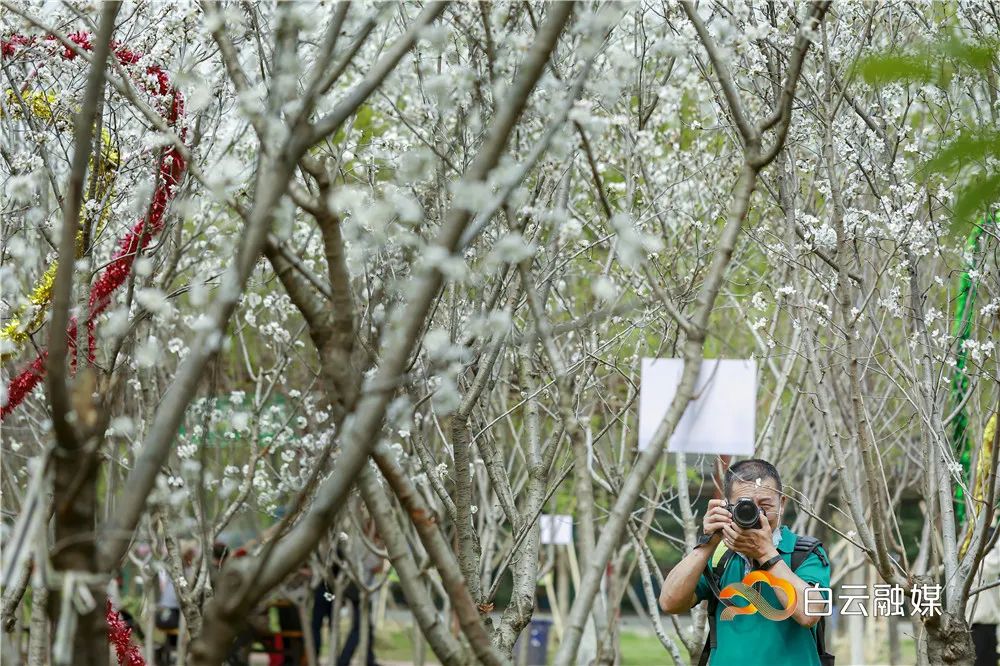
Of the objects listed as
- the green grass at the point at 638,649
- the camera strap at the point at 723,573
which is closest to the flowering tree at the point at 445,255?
the camera strap at the point at 723,573

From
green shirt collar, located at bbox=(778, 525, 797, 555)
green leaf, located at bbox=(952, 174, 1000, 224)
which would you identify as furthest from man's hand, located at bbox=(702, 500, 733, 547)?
green leaf, located at bbox=(952, 174, 1000, 224)

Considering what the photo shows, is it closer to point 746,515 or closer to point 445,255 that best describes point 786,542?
point 746,515

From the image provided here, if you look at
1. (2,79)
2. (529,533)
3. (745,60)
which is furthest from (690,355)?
(2,79)

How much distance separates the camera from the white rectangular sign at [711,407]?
344cm

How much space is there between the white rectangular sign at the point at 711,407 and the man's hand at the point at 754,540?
0.31m

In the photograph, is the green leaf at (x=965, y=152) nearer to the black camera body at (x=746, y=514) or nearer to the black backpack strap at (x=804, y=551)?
the black camera body at (x=746, y=514)

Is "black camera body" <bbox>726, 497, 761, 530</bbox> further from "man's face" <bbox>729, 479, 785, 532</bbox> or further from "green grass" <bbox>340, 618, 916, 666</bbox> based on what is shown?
"green grass" <bbox>340, 618, 916, 666</bbox>

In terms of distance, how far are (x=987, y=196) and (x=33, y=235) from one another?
7572 mm

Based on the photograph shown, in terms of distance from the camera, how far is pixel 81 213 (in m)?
5.29

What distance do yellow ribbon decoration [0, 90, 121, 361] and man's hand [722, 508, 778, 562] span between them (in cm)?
316

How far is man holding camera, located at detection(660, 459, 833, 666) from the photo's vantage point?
3.69 m

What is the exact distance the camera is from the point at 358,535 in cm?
1340

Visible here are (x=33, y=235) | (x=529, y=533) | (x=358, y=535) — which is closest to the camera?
(x=529, y=533)

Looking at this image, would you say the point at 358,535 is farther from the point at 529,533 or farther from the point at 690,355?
the point at 690,355
